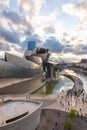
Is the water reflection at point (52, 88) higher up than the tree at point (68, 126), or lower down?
higher up

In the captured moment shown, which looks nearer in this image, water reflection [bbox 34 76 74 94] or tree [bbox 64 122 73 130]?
tree [bbox 64 122 73 130]

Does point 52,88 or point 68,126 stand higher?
point 52,88

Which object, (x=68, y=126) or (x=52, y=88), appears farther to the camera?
(x=52, y=88)

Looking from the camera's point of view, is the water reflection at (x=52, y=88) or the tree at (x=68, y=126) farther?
the water reflection at (x=52, y=88)

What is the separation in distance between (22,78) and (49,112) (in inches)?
721

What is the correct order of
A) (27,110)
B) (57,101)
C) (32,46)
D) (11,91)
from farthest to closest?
(32,46), (11,91), (57,101), (27,110)

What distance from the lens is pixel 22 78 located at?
1844 inches

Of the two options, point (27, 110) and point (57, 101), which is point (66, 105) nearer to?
point (57, 101)

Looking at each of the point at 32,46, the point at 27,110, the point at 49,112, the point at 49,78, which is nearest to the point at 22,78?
the point at 49,112

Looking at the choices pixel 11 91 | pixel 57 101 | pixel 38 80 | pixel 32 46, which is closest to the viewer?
pixel 57 101

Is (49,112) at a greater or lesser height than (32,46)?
lesser

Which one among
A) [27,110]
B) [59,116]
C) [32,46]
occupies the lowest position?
[59,116]

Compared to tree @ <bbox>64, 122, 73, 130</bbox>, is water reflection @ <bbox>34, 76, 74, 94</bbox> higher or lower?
higher

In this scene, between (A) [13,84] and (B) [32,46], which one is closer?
(A) [13,84]
